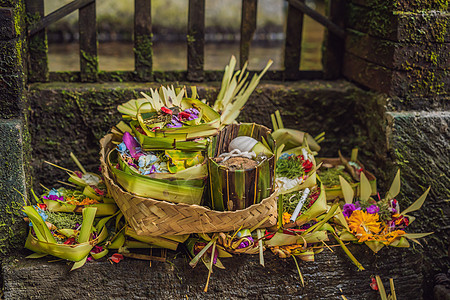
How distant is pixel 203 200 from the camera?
6.75ft

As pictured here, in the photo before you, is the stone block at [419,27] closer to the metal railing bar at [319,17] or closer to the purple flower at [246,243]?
the metal railing bar at [319,17]

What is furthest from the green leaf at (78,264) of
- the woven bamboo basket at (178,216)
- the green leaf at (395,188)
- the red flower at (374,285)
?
the green leaf at (395,188)

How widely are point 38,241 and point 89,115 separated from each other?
2.62ft

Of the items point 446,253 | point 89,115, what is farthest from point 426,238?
point 89,115

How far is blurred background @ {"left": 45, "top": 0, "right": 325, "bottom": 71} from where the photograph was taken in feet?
20.8

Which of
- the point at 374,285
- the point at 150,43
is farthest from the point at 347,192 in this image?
the point at 150,43

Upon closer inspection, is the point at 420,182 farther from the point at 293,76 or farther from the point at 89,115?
the point at 89,115

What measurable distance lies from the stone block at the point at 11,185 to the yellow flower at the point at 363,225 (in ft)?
4.86

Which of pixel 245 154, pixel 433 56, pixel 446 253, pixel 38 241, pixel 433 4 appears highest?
pixel 433 4

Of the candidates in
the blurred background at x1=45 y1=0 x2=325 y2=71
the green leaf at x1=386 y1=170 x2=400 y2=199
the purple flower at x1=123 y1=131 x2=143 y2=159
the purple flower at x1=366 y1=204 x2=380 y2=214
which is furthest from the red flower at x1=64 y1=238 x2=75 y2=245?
the blurred background at x1=45 y1=0 x2=325 y2=71

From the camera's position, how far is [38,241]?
202 cm

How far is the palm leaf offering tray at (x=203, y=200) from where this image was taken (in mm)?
1953

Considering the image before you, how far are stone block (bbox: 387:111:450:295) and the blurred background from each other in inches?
138

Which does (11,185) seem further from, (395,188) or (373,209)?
(395,188)
